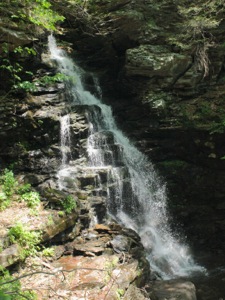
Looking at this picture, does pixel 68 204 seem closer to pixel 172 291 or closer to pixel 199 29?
pixel 172 291

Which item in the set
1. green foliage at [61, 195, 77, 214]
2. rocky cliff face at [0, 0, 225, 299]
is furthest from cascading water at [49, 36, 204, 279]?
green foliage at [61, 195, 77, 214]

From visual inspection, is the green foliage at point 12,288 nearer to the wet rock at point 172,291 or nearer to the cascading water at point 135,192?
the wet rock at point 172,291

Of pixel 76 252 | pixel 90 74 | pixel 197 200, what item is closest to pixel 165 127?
pixel 197 200

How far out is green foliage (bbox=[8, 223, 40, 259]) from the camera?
645cm

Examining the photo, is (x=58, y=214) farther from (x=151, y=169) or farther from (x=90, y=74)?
(x=90, y=74)

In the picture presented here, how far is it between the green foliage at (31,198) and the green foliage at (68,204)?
26.0 inches

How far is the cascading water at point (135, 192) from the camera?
9.90 metres

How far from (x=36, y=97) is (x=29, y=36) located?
7.56 ft

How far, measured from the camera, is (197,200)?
39.7 ft

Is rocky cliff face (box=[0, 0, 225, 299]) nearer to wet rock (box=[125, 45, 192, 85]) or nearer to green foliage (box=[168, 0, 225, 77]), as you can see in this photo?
wet rock (box=[125, 45, 192, 85])

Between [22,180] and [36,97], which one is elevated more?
[36,97]

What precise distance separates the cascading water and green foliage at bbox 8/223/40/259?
4.02 metres

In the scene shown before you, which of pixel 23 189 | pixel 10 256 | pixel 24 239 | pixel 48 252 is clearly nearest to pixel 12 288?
pixel 10 256

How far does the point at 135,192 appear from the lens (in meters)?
11.2
